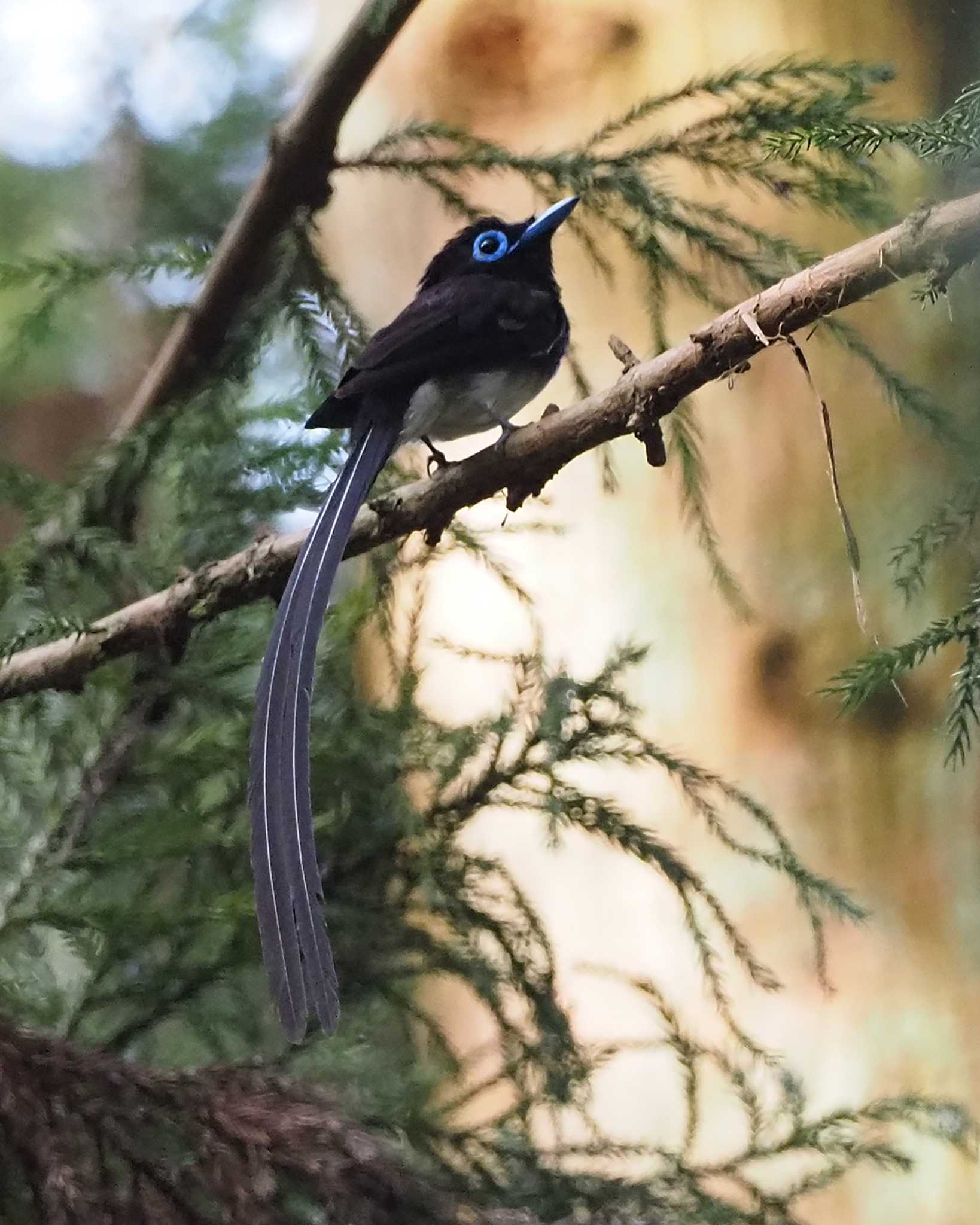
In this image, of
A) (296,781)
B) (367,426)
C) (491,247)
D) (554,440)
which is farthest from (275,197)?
(296,781)

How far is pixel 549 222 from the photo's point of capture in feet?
3.11

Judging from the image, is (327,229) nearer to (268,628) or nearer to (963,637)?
(268,628)

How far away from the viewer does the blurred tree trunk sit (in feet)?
4.36

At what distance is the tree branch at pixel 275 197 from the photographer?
975 mm

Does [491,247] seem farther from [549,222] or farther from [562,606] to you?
[562,606]

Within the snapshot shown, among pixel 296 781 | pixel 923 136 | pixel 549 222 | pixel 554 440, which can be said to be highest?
pixel 549 222

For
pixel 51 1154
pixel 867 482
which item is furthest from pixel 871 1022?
pixel 51 1154

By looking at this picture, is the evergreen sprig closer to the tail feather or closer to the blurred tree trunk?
the tail feather

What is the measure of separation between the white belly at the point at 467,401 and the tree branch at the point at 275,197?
0.88ft

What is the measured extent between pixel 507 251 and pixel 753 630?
0.62 metres

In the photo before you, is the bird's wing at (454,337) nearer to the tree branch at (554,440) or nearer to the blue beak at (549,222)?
the blue beak at (549,222)

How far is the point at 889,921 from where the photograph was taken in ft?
4.46

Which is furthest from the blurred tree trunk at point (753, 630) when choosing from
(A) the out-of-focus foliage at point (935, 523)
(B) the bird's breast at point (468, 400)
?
(A) the out-of-focus foliage at point (935, 523)

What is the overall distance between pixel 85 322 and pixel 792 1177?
4.83 ft
